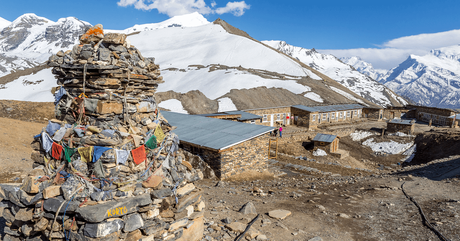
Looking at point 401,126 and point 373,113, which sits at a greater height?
point 401,126

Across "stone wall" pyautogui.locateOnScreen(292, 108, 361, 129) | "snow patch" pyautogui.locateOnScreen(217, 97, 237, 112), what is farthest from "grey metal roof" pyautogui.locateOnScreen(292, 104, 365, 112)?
"snow patch" pyautogui.locateOnScreen(217, 97, 237, 112)

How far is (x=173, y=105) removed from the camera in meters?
47.2

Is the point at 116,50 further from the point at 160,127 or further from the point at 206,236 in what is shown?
the point at 206,236

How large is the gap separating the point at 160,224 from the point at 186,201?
0.81m

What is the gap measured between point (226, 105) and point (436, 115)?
1467 inches

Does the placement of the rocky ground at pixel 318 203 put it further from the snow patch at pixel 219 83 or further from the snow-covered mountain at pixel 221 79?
the snow patch at pixel 219 83

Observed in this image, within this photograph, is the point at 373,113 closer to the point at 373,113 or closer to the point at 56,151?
the point at 373,113

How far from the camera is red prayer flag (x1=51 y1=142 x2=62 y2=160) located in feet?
18.6

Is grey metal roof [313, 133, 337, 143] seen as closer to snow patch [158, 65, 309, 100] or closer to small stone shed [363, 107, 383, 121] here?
snow patch [158, 65, 309, 100]

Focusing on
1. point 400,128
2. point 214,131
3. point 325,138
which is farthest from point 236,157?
point 400,128

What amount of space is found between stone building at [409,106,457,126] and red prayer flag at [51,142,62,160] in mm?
54416

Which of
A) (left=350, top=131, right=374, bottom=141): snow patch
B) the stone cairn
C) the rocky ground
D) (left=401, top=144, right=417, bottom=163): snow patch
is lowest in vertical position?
(left=401, top=144, right=417, bottom=163): snow patch

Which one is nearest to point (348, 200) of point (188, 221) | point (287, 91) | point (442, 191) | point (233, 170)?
point (442, 191)

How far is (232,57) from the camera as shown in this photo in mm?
102250
